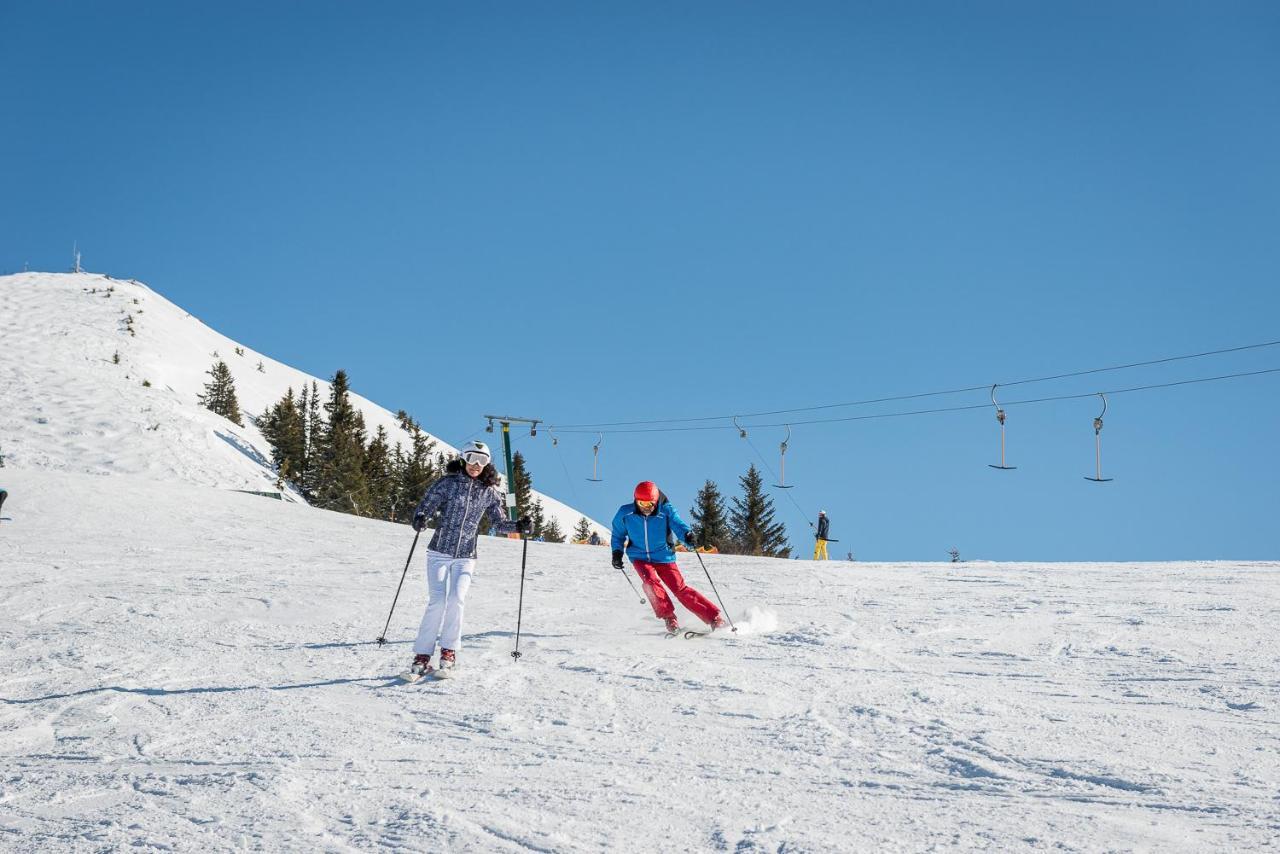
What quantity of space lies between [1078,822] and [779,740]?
214 centimetres

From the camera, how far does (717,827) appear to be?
16.0ft

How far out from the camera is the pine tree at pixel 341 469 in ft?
204

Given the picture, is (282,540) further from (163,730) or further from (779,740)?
(779,740)

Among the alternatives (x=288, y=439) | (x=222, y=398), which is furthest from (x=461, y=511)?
(x=222, y=398)

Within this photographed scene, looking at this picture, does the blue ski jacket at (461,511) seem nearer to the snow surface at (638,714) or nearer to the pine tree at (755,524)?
the snow surface at (638,714)

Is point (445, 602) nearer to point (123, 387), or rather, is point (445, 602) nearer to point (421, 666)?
point (421, 666)

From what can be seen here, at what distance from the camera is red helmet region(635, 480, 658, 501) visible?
11.5 m

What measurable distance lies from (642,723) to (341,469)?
196 ft

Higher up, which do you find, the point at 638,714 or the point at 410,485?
the point at 410,485

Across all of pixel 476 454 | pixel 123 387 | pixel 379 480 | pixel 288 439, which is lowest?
pixel 476 454

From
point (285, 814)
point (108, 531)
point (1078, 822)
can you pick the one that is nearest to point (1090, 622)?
point (1078, 822)

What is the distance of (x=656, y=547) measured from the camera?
38.0 feet

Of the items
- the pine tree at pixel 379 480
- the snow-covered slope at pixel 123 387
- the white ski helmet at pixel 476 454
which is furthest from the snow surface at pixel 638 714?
the pine tree at pixel 379 480

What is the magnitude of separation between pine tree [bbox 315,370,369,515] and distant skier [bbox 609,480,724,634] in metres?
49.9
